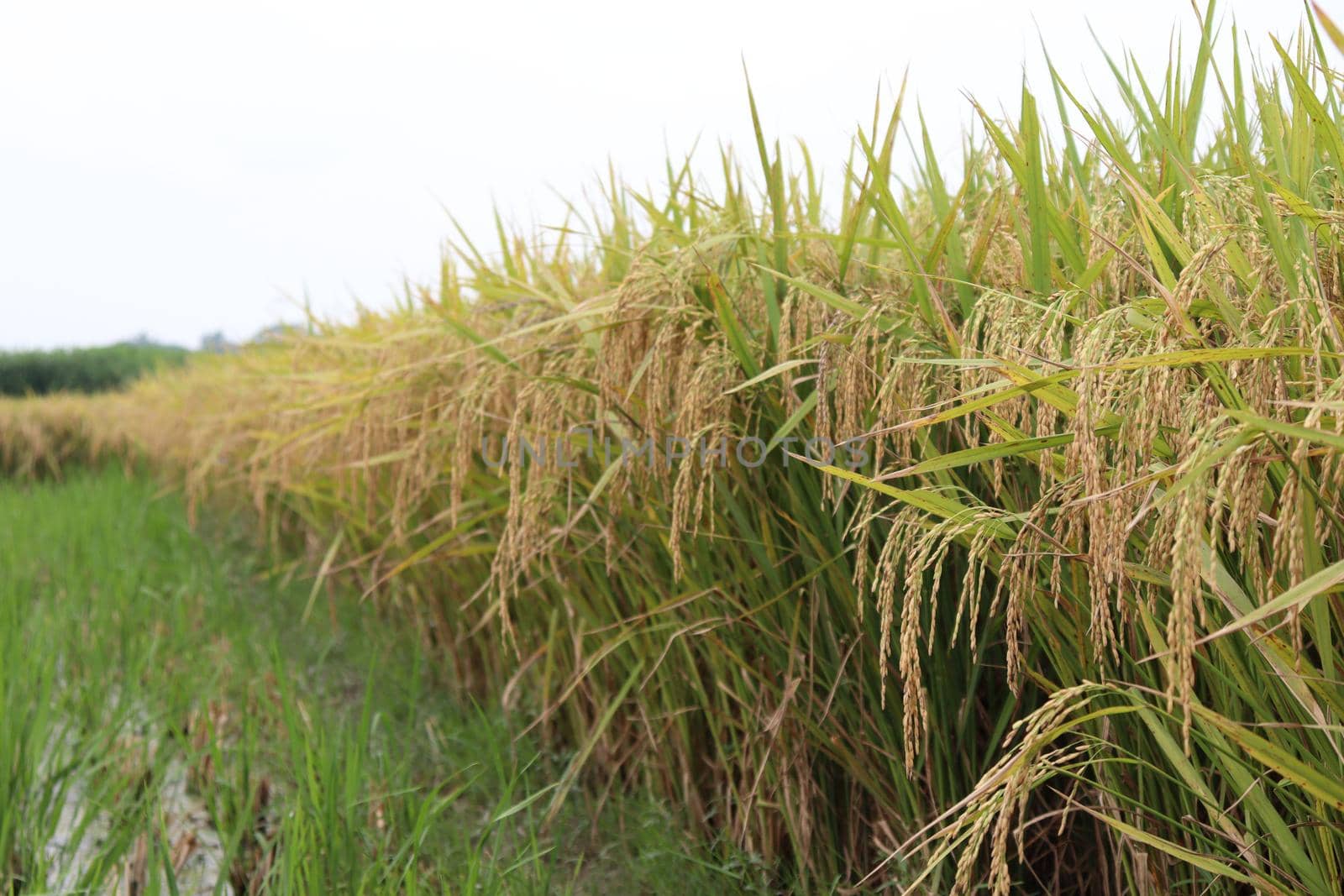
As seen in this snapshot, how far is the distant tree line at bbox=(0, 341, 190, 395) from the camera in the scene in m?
23.5

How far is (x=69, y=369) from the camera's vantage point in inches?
974

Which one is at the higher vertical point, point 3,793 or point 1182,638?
point 1182,638

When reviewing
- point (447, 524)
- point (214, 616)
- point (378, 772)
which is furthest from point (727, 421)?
point (214, 616)

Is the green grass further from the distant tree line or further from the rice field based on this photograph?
the distant tree line

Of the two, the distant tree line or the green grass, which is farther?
the distant tree line

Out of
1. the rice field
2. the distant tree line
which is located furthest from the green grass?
the distant tree line

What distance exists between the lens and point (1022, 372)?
115 cm

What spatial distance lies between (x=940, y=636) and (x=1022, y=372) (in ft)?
2.66

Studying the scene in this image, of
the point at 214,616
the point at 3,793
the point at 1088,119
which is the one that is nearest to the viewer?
the point at 1088,119

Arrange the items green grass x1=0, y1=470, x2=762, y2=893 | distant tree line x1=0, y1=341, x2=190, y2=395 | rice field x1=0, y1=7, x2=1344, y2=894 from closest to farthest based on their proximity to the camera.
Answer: rice field x1=0, y1=7, x2=1344, y2=894 → green grass x1=0, y1=470, x2=762, y2=893 → distant tree line x1=0, y1=341, x2=190, y2=395

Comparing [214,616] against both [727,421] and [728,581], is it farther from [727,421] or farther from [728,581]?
[727,421]

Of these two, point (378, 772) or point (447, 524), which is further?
point (447, 524)

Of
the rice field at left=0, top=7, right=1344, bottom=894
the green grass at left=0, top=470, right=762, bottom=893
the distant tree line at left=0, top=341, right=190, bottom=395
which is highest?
the distant tree line at left=0, top=341, right=190, bottom=395

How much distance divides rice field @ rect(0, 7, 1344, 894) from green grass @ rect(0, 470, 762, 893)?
0.62ft
